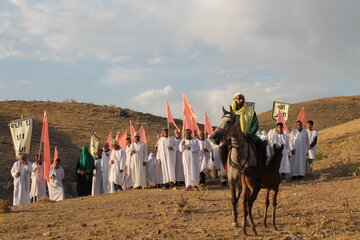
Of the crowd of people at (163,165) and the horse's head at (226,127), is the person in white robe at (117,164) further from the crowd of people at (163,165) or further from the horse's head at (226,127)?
the horse's head at (226,127)

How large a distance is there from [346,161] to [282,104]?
136 inches

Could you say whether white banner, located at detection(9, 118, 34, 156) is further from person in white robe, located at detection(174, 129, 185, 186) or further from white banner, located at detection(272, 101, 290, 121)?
white banner, located at detection(272, 101, 290, 121)

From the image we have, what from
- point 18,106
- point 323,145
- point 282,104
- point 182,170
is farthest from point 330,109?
point 182,170

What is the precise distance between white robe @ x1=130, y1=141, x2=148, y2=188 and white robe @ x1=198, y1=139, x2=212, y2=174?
187 cm

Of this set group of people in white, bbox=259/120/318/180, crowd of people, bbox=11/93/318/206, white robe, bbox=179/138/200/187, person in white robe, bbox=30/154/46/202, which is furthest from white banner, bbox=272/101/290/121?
person in white robe, bbox=30/154/46/202

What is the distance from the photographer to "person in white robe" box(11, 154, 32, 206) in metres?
15.2

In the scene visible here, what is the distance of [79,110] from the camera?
131 ft

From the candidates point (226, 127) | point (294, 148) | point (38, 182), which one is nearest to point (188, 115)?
point (294, 148)

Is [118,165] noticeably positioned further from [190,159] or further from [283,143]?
[283,143]

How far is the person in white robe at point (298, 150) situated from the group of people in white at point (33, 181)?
7.82 metres

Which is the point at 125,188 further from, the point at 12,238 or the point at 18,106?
the point at 18,106

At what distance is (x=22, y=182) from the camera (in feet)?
50.2

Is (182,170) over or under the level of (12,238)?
over

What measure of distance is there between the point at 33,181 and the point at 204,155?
6.09 m
